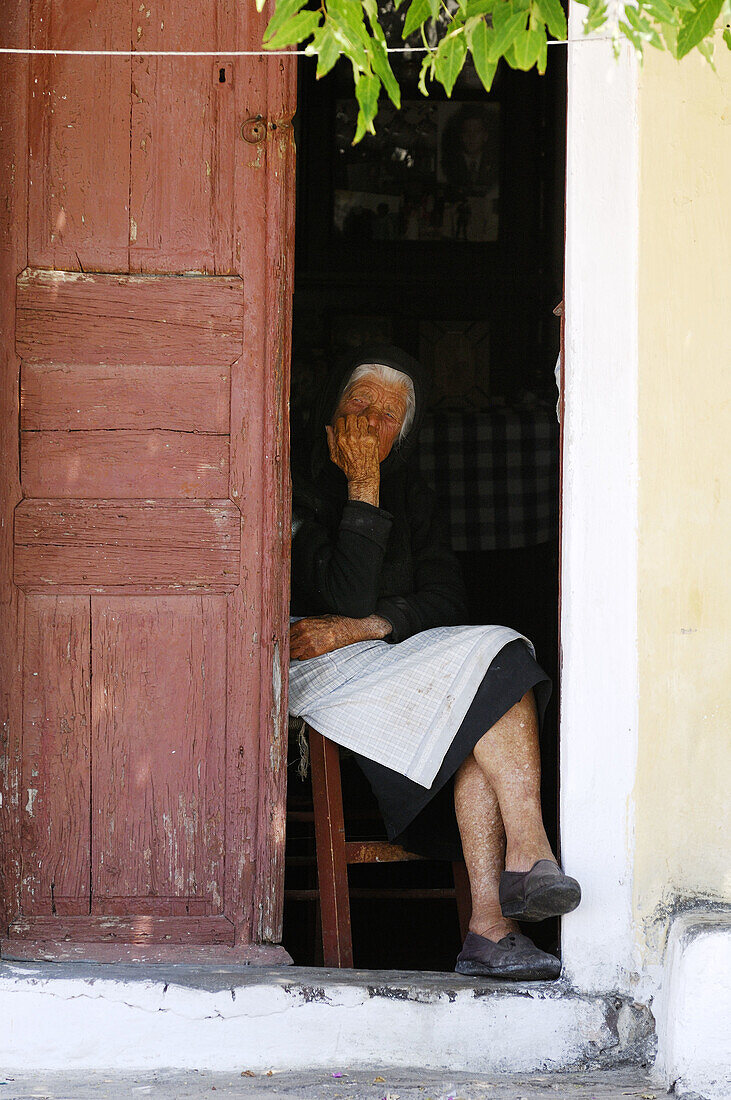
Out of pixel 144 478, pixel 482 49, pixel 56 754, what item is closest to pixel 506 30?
pixel 482 49

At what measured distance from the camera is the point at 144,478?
2701mm

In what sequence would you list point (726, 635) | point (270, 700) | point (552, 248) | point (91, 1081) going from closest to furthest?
point (91, 1081)
point (726, 635)
point (270, 700)
point (552, 248)

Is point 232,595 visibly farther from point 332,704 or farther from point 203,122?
point 203,122

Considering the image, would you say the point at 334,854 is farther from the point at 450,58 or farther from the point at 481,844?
the point at 450,58

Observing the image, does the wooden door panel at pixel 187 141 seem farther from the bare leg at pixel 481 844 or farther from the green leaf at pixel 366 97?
the bare leg at pixel 481 844

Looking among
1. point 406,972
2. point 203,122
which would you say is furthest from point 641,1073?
point 203,122

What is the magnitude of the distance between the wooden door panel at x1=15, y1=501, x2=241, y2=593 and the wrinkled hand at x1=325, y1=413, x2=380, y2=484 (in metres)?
0.46

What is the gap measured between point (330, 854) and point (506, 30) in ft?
6.66

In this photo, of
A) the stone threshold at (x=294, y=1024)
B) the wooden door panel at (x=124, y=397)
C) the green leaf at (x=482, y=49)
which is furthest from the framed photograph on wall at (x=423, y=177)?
the stone threshold at (x=294, y=1024)

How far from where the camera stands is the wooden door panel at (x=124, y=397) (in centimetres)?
268

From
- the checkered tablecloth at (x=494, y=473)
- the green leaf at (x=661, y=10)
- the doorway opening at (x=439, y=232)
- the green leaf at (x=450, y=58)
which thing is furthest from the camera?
the doorway opening at (x=439, y=232)

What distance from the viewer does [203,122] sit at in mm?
2717

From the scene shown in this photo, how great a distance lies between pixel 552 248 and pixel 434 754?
3.78 meters

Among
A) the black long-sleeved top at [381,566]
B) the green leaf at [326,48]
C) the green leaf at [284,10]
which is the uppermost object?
the green leaf at [284,10]
